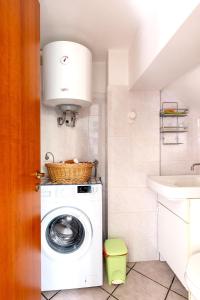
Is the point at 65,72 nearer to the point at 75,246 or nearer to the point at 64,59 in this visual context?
the point at 64,59

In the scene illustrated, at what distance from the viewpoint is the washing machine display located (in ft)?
5.46

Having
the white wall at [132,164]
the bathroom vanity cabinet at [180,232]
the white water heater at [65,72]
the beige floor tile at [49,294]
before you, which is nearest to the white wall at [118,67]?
the white wall at [132,164]

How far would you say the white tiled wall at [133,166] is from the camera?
2.07 meters

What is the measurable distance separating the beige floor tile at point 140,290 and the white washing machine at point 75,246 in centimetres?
20

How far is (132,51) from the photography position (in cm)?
191

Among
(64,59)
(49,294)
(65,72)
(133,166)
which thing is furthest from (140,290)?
(64,59)

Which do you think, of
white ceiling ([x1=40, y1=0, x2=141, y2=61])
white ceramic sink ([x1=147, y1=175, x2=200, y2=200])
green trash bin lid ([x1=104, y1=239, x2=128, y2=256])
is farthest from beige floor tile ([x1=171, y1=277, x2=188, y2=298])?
white ceiling ([x1=40, y1=0, x2=141, y2=61])

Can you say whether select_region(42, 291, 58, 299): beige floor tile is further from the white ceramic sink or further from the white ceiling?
the white ceiling

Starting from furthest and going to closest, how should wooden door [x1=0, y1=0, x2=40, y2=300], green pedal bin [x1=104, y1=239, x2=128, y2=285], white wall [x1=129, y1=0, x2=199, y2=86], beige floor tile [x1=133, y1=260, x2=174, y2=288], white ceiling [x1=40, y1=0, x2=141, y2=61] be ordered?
beige floor tile [x1=133, y1=260, x2=174, y2=288], green pedal bin [x1=104, y1=239, x2=128, y2=285], white ceiling [x1=40, y1=0, x2=141, y2=61], white wall [x1=129, y1=0, x2=199, y2=86], wooden door [x1=0, y1=0, x2=40, y2=300]

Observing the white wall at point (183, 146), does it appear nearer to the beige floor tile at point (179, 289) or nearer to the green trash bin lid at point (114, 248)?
the green trash bin lid at point (114, 248)

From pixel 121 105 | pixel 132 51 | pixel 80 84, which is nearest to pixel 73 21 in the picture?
pixel 80 84

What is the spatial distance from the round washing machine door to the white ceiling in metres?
1.53

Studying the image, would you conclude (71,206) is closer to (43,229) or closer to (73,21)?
(43,229)

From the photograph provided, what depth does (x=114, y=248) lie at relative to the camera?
175 centimetres
